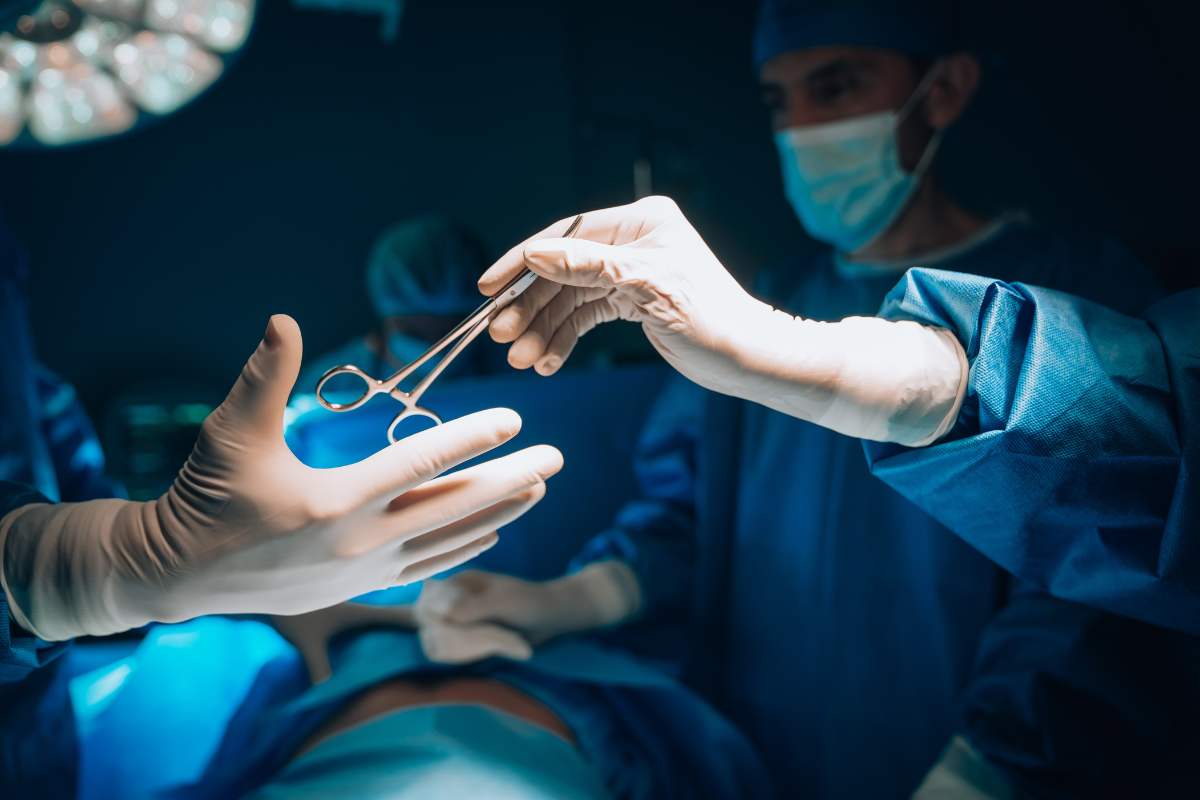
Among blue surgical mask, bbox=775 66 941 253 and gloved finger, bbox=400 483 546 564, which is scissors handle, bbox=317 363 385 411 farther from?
blue surgical mask, bbox=775 66 941 253

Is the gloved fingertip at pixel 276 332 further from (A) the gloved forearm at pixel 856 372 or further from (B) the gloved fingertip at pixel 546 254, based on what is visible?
(A) the gloved forearm at pixel 856 372

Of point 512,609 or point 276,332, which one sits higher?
point 276,332

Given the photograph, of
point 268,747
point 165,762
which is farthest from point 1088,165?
point 165,762

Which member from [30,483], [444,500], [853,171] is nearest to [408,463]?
[444,500]

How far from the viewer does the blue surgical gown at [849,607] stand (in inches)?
45.1

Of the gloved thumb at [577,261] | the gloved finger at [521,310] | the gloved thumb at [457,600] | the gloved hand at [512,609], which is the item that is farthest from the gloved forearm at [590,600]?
the gloved thumb at [577,261]

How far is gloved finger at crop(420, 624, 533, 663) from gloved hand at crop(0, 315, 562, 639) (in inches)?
14.7

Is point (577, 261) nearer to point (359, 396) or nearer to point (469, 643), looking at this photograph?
point (359, 396)

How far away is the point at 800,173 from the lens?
5.02ft

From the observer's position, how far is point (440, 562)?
3.44 feet

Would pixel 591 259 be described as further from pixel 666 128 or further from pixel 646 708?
pixel 666 128

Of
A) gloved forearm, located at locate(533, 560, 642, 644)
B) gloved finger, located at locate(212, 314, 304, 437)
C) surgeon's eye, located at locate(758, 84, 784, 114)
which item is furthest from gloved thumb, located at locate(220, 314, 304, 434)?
surgeon's eye, located at locate(758, 84, 784, 114)

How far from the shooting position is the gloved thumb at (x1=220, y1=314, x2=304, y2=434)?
0.83m

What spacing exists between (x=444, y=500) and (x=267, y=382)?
24 cm
